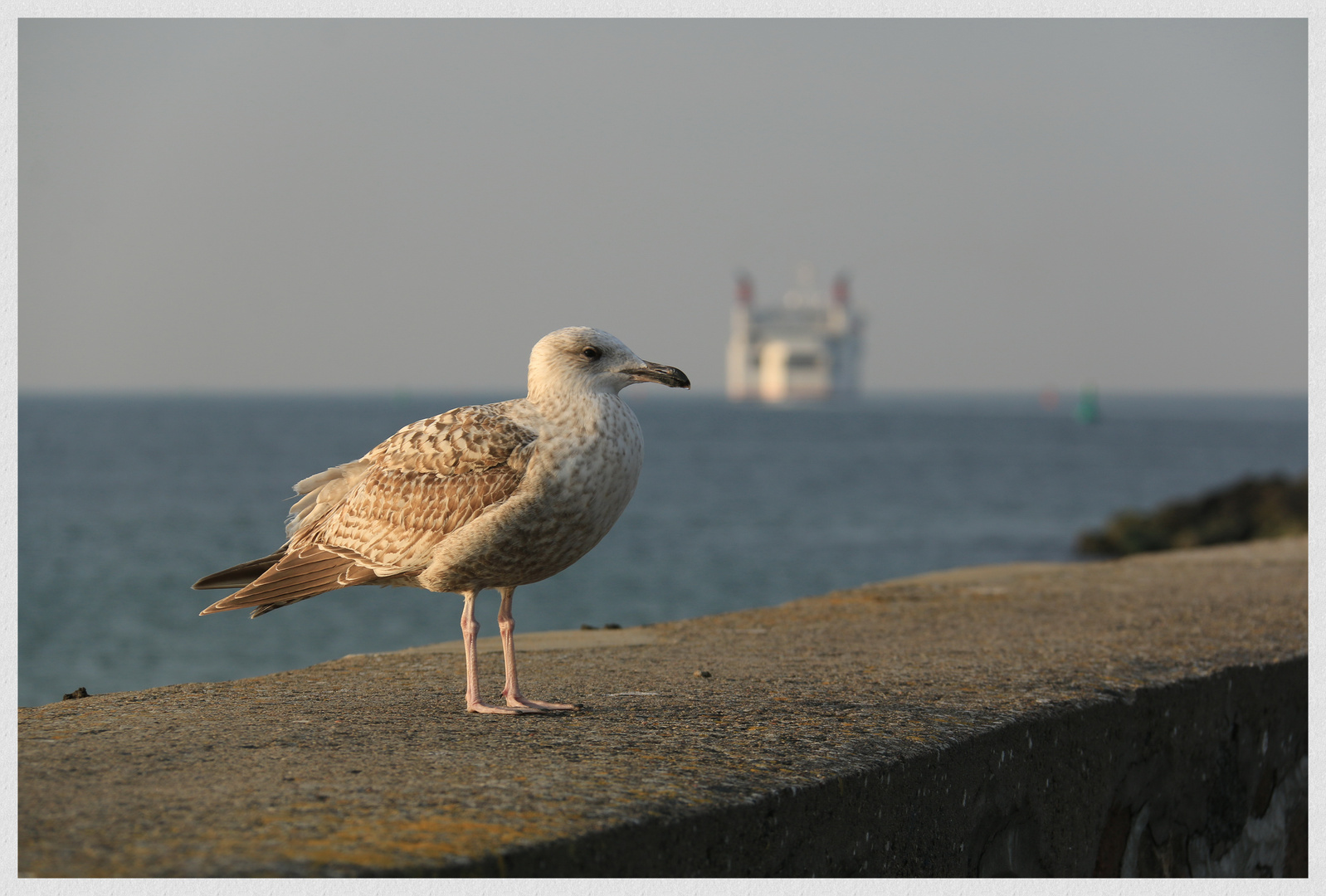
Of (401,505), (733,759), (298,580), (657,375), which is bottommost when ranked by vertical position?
(733,759)

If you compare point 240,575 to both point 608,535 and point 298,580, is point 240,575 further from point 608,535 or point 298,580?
point 608,535

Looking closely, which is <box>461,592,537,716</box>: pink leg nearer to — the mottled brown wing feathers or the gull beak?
the mottled brown wing feathers

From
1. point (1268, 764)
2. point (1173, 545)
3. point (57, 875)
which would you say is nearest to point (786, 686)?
point (1268, 764)

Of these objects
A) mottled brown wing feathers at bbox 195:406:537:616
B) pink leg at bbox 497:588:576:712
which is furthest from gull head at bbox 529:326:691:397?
pink leg at bbox 497:588:576:712

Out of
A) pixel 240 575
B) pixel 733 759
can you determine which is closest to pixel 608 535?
pixel 240 575

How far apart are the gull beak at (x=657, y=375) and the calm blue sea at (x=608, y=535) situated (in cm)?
914

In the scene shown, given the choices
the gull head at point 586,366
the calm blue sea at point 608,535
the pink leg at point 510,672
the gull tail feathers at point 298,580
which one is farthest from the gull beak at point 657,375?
the calm blue sea at point 608,535

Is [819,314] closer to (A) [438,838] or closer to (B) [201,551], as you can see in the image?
(B) [201,551]

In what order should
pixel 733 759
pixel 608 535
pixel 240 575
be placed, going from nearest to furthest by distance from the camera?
pixel 733 759 < pixel 240 575 < pixel 608 535

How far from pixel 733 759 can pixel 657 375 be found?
120cm

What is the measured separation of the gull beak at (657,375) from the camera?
12.4 feet

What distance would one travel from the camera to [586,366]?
3.78 meters

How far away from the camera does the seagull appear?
11.8 ft

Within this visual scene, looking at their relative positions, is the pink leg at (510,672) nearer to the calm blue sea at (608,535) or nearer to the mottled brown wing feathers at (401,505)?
the mottled brown wing feathers at (401,505)
